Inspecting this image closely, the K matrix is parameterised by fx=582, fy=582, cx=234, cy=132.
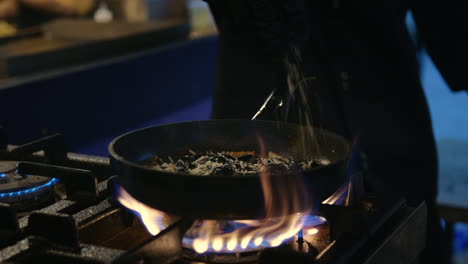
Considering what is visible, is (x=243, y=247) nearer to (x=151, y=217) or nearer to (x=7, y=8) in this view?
(x=151, y=217)

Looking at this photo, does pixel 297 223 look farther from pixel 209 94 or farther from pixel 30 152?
pixel 209 94

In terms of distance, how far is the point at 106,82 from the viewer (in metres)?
2.34

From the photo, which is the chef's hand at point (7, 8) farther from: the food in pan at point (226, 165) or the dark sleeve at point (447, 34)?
the food in pan at point (226, 165)

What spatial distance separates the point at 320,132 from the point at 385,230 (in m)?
0.20

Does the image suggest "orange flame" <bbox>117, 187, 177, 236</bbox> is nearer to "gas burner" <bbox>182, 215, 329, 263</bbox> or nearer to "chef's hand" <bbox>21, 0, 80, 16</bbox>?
"gas burner" <bbox>182, 215, 329, 263</bbox>

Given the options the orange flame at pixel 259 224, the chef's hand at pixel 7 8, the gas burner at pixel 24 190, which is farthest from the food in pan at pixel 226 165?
the chef's hand at pixel 7 8

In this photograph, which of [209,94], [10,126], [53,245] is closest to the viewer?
[53,245]

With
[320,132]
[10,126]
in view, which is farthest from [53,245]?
[10,126]

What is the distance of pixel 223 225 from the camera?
0.87 m

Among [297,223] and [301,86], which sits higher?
[301,86]

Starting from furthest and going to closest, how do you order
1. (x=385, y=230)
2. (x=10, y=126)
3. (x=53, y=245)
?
(x=10, y=126), (x=385, y=230), (x=53, y=245)

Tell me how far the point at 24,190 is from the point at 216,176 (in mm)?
425

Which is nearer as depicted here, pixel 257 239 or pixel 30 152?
pixel 257 239

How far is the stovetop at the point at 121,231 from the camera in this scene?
786 millimetres
